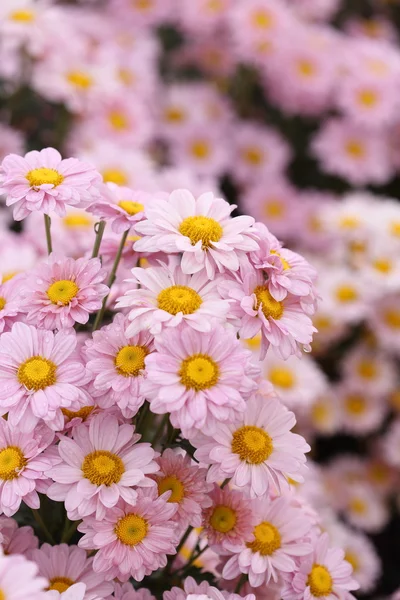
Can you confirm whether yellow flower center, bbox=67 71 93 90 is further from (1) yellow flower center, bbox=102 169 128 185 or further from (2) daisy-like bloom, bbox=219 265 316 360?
(2) daisy-like bloom, bbox=219 265 316 360

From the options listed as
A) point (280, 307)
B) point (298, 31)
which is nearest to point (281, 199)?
point (298, 31)

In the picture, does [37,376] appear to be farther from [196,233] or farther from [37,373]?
[196,233]

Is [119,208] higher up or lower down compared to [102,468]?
higher up

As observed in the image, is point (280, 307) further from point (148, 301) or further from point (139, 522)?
point (139, 522)

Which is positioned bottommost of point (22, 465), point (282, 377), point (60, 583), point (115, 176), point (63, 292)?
point (282, 377)

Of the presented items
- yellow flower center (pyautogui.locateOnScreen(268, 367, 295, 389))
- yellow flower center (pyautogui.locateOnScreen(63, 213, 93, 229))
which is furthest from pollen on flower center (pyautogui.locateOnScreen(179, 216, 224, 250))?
yellow flower center (pyautogui.locateOnScreen(268, 367, 295, 389))

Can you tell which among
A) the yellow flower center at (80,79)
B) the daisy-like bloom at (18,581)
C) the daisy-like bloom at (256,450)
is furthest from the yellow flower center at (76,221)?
the daisy-like bloom at (18,581)

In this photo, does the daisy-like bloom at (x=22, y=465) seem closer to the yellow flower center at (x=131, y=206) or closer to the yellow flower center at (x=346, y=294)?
the yellow flower center at (x=131, y=206)

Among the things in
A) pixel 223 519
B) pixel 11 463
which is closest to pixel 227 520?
pixel 223 519
